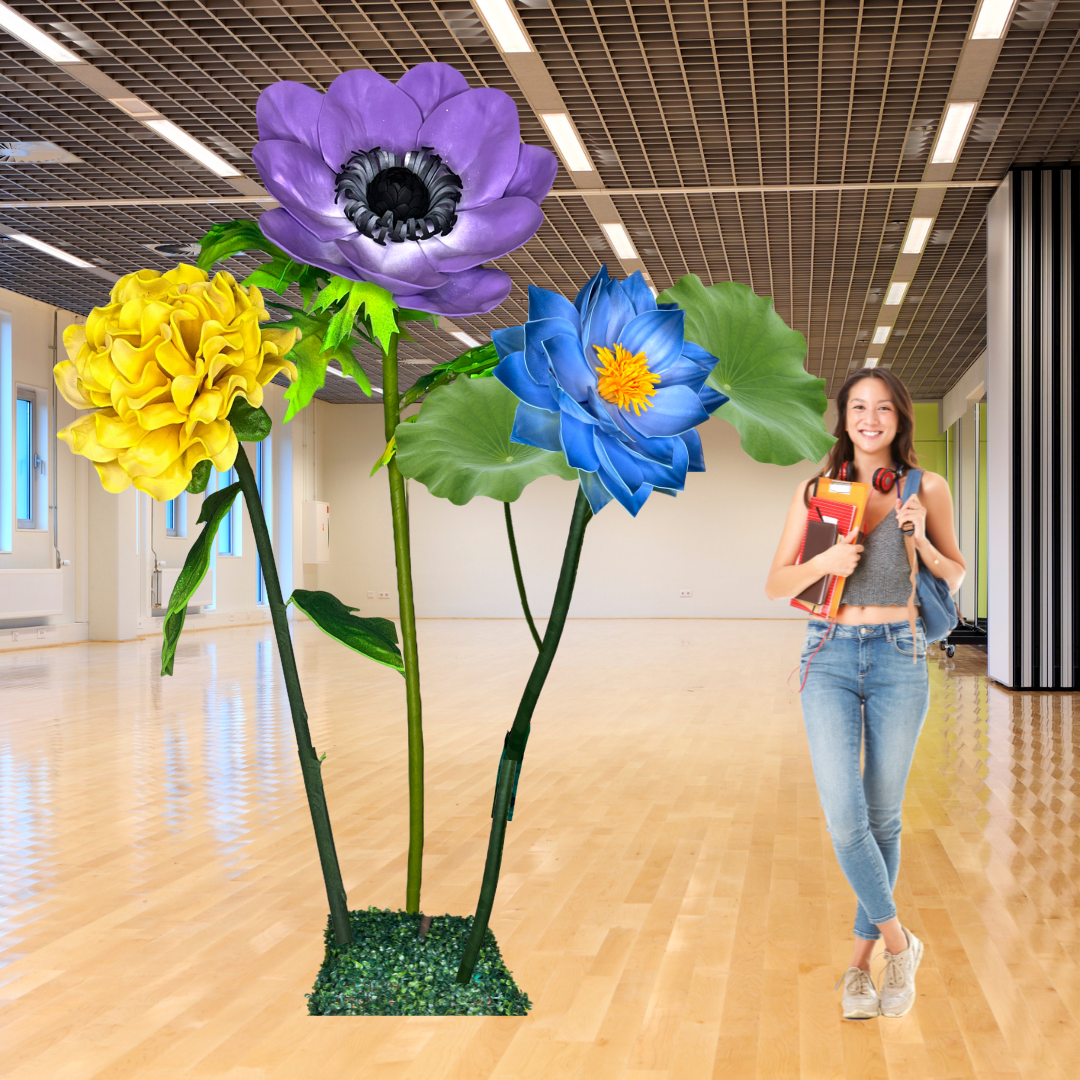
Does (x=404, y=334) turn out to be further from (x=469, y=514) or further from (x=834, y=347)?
(x=469, y=514)

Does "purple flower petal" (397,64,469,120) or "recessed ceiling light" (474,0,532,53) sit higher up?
"recessed ceiling light" (474,0,532,53)

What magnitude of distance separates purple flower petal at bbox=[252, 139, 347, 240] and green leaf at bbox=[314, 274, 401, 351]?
0.16 feet

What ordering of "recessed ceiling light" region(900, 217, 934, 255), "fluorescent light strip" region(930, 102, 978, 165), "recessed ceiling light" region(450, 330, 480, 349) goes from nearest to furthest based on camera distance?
"fluorescent light strip" region(930, 102, 978, 165) < "recessed ceiling light" region(900, 217, 934, 255) < "recessed ceiling light" region(450, 330, 480, 349)

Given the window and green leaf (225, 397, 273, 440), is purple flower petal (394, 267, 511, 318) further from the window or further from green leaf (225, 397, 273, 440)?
the window

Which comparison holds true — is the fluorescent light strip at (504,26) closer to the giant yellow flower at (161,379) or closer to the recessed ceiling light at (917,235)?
the recessed ceiling light at (917,235)

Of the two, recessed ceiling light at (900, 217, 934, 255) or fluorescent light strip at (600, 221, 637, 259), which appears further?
fluorescent light strip at (600, 221, 637, 259)

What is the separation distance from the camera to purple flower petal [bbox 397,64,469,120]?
3.33 feet

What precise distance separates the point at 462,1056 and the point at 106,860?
83.9 inches

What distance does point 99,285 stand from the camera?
43.2 ft

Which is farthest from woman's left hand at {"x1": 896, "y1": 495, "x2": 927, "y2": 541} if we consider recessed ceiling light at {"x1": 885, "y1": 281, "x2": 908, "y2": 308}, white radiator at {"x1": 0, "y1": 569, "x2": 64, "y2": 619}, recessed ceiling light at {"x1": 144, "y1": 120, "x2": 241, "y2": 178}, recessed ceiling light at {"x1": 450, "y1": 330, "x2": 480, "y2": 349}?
recessed ceiling light at {"x1": 450, "y1": 330, "x2": 480, "y2": 349}

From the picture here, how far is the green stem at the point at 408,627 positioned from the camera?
1189 mm

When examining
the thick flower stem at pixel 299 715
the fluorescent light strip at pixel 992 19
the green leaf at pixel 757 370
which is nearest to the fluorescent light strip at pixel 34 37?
the fluorescent light strip at pixel 992 19

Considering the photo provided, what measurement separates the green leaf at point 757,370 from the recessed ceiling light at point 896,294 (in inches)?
484

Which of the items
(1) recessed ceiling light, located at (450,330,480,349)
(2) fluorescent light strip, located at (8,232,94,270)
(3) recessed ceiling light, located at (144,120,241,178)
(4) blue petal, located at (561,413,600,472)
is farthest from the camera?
(1) recessed ceiling light, located at (450,330,480,349)
